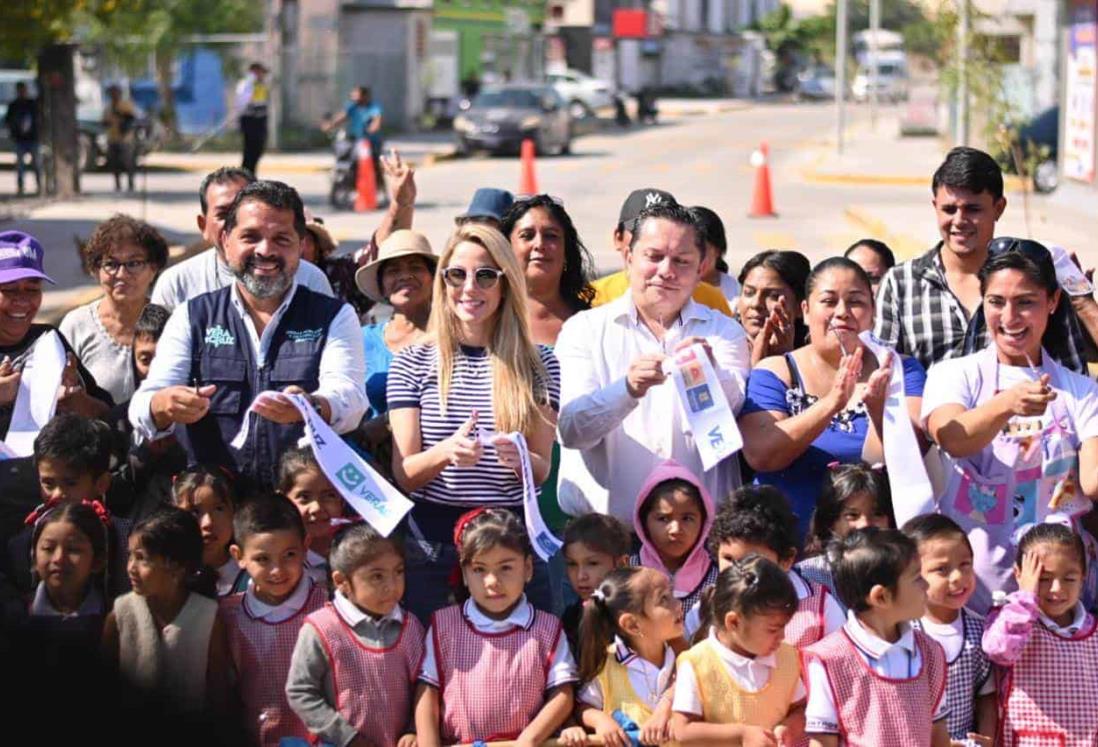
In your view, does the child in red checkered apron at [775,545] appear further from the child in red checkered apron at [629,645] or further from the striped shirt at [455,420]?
the striped shirt at [455,420]

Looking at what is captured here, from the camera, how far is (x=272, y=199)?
4820 mm

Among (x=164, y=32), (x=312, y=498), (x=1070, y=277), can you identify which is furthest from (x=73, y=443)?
(x=164, y=32)

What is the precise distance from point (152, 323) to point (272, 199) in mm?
1027

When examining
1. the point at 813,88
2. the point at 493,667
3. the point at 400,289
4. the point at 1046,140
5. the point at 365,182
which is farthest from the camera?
the point at 813,88

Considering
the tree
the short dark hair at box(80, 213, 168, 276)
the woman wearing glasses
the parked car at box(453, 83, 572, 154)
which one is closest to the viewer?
the woman wearing glasses

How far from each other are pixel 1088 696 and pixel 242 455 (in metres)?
2.61

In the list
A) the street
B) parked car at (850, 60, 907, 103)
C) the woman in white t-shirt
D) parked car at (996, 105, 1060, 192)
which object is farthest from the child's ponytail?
parked car at (850, 60, 907, 103)

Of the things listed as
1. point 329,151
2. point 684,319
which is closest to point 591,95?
point 329,151

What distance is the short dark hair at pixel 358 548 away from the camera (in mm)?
4242

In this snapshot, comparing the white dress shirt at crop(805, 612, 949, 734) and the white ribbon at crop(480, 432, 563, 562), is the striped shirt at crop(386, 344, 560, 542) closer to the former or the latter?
the white ribbon at crop(480, 432, 563, 562)

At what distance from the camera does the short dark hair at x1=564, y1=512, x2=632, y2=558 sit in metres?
4.56

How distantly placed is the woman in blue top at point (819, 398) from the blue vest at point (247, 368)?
4.50 feet

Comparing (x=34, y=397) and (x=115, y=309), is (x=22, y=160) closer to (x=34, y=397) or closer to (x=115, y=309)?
(x=115, y=309)

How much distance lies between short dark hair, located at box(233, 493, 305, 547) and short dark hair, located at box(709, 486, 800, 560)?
122 cm
